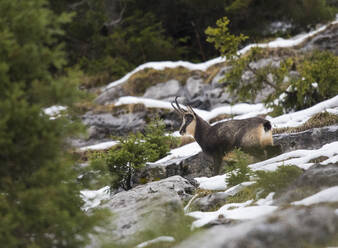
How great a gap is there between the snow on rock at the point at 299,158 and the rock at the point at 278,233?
2.29 meters

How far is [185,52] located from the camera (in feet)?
62.9

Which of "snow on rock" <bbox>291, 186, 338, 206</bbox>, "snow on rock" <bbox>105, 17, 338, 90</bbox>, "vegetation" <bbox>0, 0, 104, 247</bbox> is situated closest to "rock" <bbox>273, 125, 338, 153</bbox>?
"snow on rock" <bbox>291, 186, 338, 206</bbox>

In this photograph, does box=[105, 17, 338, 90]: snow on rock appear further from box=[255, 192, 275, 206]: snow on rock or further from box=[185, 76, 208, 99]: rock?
box=[255, 192, 275, 206]: snow on rock

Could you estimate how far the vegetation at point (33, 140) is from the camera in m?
4.11

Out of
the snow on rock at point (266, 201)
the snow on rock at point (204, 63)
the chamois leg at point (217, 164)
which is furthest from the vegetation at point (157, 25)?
the snow on rock at point (266, 201)

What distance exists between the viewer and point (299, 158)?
6973mm

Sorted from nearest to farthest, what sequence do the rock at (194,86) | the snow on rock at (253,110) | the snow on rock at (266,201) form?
1. the snow on rock at (266,201)
2. the snow on rock at (253,110)
3. the rock at (194,86)

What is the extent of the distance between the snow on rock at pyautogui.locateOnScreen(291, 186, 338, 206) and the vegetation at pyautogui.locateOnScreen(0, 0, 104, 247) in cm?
235

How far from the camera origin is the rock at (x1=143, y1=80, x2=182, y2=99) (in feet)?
53.8

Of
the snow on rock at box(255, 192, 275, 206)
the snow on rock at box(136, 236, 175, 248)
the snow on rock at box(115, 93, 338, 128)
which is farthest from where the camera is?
the snow on rock at box(115, 93, 338, 128)

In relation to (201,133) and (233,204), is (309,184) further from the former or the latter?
(201,133)

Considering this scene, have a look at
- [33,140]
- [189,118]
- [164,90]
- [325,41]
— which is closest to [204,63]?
[164,90]

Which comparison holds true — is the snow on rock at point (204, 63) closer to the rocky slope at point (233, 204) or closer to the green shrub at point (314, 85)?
the rocky slope at point (233, 204)

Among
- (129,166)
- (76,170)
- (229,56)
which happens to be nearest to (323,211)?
(76,170)
